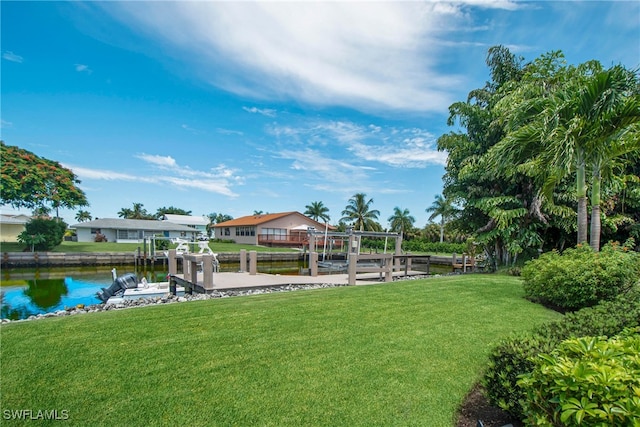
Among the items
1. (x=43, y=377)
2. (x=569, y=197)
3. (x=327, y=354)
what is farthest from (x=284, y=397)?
(x=569, y=197)

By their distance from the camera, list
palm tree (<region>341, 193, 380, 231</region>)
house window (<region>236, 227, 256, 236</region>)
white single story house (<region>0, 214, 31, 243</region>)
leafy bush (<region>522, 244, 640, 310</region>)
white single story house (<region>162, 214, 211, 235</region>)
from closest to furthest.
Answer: leafy bush (<region>522, 244, 640, 310</region>) → white single story house (<region>0, 214, 31, 243</region>) → house window (<region>236, 227, 256, 236</region>) → palm tree (<region>341, 193, 380, 231</region>) → white single story house (<region>162, 214, 211, 235</region>)

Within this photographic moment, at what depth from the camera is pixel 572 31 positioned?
28.9 feet

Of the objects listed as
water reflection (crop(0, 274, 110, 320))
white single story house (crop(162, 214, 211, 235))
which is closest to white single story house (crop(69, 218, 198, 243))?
white single story house (crop(162, 214, 211, 235))

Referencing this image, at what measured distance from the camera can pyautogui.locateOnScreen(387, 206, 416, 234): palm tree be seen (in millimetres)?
46438

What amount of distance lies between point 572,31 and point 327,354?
36.4ft

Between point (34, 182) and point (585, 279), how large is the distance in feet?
117

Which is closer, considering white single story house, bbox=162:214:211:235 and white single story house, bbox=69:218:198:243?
white single story house, bbox=69:218:198:243

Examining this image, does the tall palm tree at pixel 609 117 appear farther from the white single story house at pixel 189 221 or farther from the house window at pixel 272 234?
the white single story house at pixel 189 221

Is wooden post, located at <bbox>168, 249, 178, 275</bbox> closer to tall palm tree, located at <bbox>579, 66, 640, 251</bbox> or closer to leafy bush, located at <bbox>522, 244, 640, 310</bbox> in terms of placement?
leafy bush, located at <bbox>522, 244, 640, 310</bbox>

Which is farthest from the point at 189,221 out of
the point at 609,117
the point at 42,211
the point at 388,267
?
the point at 609,117

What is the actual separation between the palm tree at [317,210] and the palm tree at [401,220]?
34.8 feet

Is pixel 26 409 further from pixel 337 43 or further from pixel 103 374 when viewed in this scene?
pixel 337 43

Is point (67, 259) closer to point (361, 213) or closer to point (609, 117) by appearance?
point (609, 117)

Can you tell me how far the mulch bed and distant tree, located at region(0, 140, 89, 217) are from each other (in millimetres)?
34058
